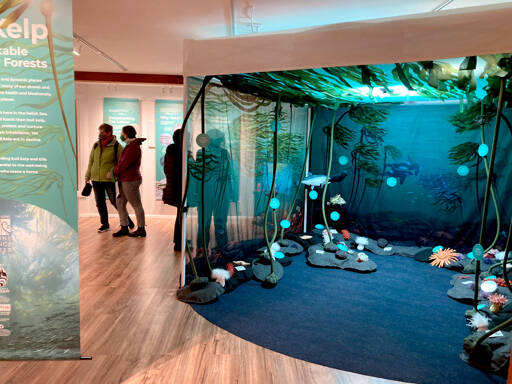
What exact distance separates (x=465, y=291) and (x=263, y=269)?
5.88ft

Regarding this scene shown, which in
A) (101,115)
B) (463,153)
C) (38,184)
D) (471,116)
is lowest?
(38,184)

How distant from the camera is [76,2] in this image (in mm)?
3127

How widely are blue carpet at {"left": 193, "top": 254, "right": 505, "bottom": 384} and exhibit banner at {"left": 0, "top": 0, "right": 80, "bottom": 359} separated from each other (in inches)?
42.1

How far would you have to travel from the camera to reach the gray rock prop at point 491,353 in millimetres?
2124

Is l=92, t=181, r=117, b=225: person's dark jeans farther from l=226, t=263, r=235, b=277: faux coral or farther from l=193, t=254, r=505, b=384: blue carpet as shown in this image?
l=193, t=254, r=505, b=384: blue carpet

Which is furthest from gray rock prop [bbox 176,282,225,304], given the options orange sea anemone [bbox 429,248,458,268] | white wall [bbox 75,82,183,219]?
white wall [bbox 75,82,183,219]

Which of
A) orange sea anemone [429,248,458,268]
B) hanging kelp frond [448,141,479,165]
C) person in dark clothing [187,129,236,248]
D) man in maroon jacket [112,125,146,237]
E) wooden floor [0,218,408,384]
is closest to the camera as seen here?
wooden floor [0,218,408,384]

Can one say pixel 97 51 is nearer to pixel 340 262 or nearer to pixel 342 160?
pixel 342 160

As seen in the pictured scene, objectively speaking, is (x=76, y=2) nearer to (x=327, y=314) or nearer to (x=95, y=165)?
(x=95, y=165)

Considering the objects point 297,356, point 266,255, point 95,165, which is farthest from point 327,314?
point 95,165

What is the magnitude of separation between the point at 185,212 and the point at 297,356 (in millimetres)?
1387

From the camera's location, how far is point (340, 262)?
404 centimetres

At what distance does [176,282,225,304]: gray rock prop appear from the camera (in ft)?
9.70

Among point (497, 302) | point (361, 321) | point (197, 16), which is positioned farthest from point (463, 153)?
point (197, 16)
